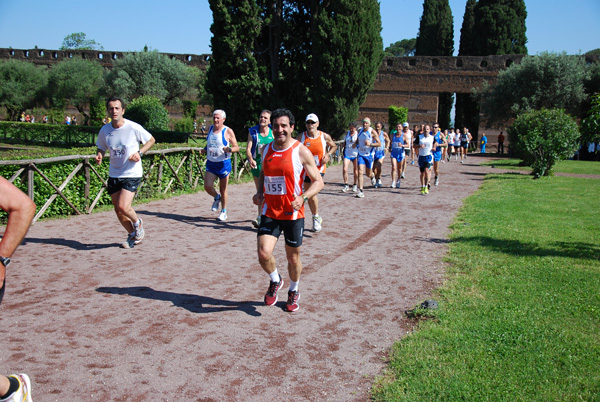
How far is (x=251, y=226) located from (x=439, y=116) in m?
41.1

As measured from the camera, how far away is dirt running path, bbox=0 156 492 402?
3.82 metres

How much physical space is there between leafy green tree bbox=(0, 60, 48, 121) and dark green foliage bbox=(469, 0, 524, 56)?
4077 cm

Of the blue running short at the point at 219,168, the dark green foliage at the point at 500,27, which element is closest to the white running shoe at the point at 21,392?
the blue running short at the point at 219,168

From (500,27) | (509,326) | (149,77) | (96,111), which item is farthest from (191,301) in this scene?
(500,27)

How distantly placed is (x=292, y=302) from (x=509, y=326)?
6.83ft

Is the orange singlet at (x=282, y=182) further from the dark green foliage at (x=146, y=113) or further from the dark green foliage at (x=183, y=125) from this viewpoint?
the dark green foliage at (x=183, y=125)

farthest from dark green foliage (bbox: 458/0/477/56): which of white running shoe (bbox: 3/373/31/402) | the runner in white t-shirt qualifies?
white running shoe (bbox: 3/373/31/402)

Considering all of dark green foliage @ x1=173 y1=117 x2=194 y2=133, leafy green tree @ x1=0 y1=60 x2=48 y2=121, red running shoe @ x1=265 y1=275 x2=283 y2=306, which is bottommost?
red running shoe @ x1=265 y1=275 x2=283 y2=306

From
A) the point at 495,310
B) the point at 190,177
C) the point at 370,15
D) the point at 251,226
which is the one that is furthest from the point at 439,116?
the point at 495,310

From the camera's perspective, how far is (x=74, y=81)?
4938 cm

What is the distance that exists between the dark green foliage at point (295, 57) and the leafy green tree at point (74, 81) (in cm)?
3000

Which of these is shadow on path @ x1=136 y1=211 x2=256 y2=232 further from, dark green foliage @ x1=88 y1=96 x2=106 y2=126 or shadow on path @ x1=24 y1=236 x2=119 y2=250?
dark green foliage @ x1=88 y1=96 x2=106 y2=126

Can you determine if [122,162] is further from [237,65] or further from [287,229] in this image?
[237,65]

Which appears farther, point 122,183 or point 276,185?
point 122,183
